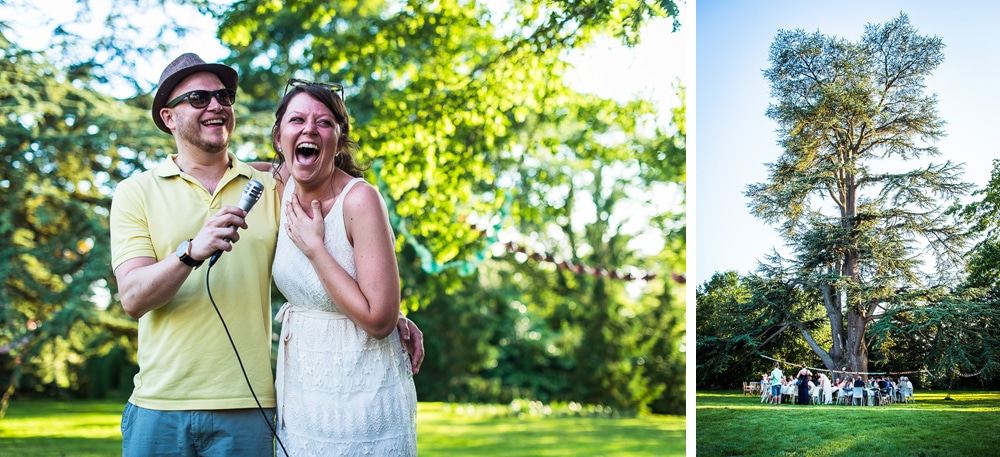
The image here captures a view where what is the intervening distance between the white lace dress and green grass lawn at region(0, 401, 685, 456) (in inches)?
209

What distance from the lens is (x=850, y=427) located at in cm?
237

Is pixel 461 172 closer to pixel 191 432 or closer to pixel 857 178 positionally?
pixel 857 178

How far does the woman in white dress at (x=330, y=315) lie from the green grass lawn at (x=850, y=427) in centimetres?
109

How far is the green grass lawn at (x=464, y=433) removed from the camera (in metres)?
7.36

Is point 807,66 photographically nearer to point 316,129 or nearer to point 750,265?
point 750,265

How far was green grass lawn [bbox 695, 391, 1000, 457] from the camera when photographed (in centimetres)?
226

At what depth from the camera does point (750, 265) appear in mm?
2535

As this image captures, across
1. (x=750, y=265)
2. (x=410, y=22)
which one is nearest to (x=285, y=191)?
(x=750, y=265)

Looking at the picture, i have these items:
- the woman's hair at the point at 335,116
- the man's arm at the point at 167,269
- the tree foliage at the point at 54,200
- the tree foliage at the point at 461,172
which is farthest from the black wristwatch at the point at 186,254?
the tree foliage at the point at 54,200

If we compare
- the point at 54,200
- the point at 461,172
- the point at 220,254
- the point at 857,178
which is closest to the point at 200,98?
the point at 220,254

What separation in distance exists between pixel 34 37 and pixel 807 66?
23.4 ft

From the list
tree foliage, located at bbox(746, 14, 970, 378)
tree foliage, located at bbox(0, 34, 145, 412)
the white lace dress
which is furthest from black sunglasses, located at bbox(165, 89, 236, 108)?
tree foliage, located at bbox(0, 34, 145, 412)

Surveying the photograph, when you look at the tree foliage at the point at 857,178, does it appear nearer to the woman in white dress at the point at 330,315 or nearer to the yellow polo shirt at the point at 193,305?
the woman in white dress at the point at 330,315

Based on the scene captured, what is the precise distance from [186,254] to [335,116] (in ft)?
1.50
